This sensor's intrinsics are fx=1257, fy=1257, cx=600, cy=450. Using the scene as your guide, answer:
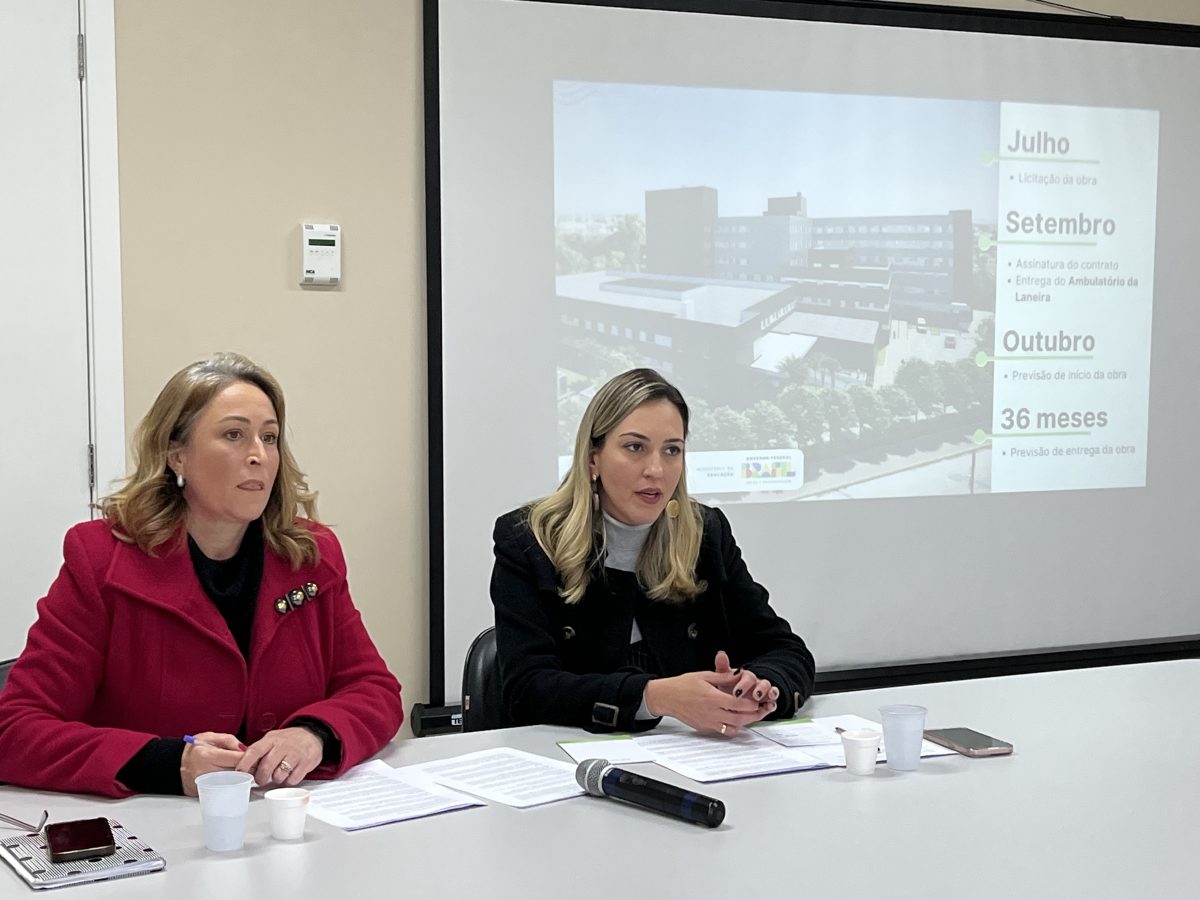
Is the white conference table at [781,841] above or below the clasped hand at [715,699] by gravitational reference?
below

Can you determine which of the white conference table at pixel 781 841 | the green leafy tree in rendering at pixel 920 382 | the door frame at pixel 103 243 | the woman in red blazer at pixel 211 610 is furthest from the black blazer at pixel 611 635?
the green leafy tree in rendering at pixel 920 382

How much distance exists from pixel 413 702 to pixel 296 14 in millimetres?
2065

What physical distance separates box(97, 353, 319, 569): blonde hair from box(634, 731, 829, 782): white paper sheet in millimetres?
658

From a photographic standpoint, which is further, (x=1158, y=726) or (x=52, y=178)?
(x=52, y=178)

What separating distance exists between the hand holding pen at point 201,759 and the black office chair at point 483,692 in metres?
0.68

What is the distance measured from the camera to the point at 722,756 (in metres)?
1.94

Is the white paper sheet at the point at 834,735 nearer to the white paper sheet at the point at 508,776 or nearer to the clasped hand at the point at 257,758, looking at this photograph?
the white paper sheet at the point at 508,776

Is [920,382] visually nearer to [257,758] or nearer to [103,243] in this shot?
[103,243]

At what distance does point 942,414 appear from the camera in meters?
4.34

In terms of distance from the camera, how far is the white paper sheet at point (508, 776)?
1.74 meters

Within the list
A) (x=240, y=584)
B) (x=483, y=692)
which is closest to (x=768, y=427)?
(x=483, y=692)

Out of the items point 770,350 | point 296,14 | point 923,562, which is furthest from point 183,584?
point 923,562

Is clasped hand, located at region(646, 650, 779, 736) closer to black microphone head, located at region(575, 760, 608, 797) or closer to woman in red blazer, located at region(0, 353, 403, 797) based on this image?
black microphone head, located at region(575, 760, 608, 797)

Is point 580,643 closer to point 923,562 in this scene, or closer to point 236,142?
point 236,142
